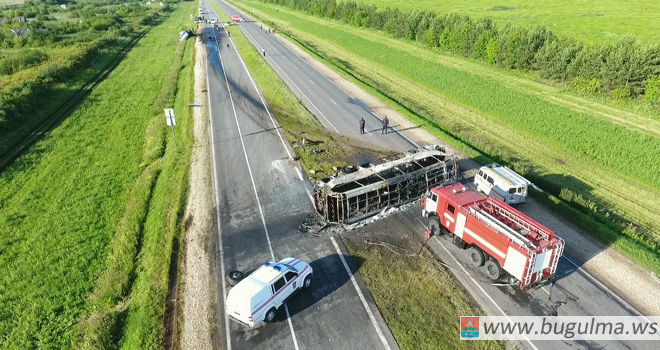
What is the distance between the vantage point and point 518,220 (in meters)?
20.5

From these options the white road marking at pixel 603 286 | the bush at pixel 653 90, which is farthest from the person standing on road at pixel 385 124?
the bush at pixel 653 90

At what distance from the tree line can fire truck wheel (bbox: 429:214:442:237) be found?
40264mm

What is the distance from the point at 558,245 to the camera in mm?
18141

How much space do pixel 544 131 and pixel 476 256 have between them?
23633 mm

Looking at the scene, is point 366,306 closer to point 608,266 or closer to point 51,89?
point 608,266

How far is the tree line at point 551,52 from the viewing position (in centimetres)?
4669

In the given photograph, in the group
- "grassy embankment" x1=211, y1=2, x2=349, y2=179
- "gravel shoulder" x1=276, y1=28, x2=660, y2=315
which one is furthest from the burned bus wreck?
"grassy embankment" x1=211, y1=2, x2=349, y2=179

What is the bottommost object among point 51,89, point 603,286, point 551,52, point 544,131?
point 603,286

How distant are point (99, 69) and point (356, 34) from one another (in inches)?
2280

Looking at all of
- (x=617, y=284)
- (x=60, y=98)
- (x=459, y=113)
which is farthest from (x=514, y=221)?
(x=60, y=98)

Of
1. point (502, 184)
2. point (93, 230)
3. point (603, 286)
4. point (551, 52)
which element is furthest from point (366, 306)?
point (551, 52)

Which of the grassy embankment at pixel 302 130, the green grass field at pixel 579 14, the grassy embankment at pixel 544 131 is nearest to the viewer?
the grassy embankment at pixel 544 131

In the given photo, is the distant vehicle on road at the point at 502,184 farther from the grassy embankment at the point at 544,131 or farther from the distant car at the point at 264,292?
the distant car at the point at 264,292

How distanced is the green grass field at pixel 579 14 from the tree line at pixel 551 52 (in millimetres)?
22699
